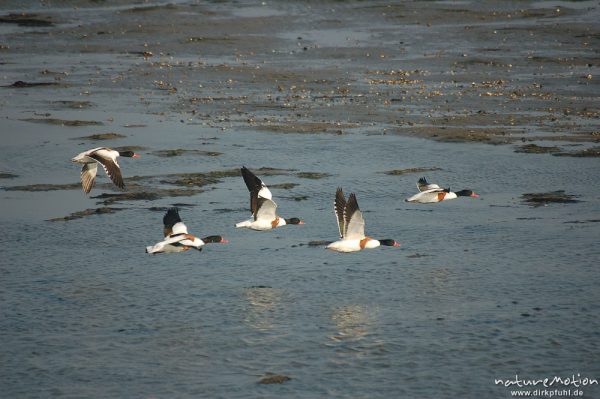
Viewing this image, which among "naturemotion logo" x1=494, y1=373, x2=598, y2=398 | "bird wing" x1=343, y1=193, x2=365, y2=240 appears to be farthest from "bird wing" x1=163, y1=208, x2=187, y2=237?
→ "naturemotion logo" x1=494, y1=373, x2=598, y2=398

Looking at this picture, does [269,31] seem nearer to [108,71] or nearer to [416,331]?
[108,71]

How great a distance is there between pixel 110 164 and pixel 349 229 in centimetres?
565

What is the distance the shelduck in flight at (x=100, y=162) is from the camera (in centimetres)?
2431

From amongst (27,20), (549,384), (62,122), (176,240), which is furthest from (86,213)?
(27,20)

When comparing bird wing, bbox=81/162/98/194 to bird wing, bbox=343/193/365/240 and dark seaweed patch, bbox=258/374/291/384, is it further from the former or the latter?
dark seaweed patch, bbox=258/374/291/384

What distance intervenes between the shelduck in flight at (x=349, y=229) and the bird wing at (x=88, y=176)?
6.69 metres

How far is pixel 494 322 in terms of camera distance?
19.0 m

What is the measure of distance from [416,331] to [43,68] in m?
32.2

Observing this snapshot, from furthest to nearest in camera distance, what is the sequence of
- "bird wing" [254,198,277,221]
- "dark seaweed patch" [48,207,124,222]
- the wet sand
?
the wet sand → "dark seaweed patch" [48,207,124,222] → "bird wing" [254,198,277,221]

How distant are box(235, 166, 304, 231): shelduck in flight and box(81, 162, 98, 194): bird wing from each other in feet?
13.9

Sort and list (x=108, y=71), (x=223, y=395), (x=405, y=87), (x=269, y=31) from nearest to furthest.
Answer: (x=223, y=395) → (x=405, y=87) → (x=108, y=71) → (x=269, y=31)

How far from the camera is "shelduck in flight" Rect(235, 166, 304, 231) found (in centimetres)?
2325

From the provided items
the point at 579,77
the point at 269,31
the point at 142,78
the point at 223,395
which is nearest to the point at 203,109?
the point at 142,78

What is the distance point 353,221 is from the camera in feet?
71.1
